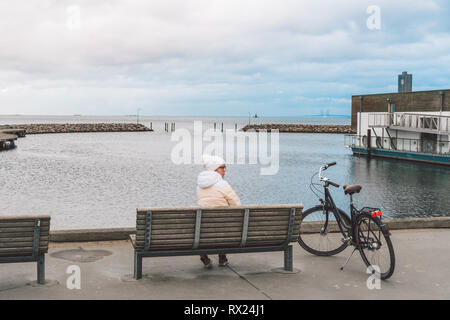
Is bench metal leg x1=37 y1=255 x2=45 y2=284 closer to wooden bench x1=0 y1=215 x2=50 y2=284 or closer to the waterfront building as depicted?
wooden bench x1=0 y1=215 x2=50 y2=284

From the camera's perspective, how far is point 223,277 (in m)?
6.27

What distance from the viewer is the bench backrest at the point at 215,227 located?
5855mm

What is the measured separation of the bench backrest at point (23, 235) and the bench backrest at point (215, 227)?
995 mm

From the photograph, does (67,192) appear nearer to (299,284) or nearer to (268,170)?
(268,170)

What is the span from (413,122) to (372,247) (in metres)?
54.7

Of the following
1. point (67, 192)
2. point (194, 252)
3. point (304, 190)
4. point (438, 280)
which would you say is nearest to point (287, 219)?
point (194, 252)

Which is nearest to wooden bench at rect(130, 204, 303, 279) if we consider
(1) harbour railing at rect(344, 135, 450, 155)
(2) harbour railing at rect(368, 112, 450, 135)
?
(1) harbour railing at rect(344, 135, 450, 155)

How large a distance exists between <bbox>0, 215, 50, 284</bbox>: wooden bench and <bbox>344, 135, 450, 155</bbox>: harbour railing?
1991 inches

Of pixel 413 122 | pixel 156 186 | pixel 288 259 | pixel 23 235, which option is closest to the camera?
pixel 23 235

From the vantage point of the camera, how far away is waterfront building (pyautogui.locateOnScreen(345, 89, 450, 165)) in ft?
173

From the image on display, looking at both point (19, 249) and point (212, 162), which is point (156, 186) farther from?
point (19, 249)

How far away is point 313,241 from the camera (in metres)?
7.55

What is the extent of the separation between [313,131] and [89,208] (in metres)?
131

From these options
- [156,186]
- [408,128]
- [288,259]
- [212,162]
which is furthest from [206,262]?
[408,128]
